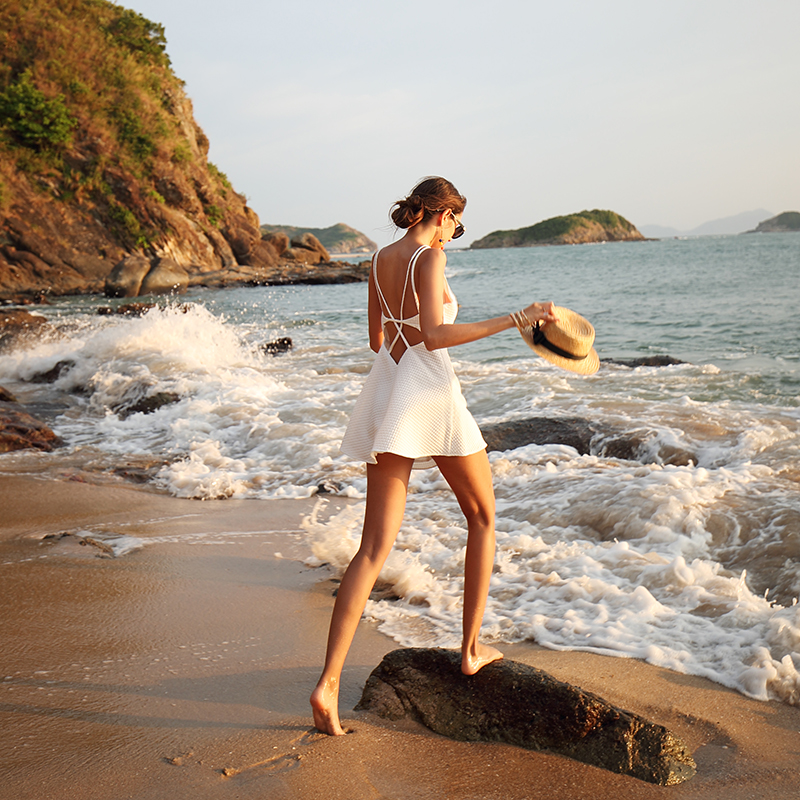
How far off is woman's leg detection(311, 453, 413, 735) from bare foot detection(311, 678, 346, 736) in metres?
0.03

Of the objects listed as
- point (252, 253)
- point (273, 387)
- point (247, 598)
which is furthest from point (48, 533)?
point (252, 253)

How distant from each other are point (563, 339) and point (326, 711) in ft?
5.00

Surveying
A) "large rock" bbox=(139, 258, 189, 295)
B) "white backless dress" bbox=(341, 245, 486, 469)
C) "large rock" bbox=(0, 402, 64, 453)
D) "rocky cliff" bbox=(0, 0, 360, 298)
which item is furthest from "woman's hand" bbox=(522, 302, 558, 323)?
"rocky cliff" bbox=(0, 0, 360, 298)

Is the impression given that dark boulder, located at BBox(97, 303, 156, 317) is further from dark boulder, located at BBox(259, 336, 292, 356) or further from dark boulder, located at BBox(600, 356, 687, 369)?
dark boulder, located at BBox(600, 356, 687, 369)

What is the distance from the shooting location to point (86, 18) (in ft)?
129

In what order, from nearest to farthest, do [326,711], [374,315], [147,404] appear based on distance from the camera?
[326,711]
[374,315]
[147,404]

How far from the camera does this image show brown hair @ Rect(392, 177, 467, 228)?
8.23 ft

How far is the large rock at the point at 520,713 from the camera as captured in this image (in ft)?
7.16

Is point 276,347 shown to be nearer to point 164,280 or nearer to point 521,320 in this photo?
point 521,320

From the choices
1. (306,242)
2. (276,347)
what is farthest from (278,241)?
(276,347)

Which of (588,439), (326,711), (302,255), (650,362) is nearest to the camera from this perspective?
(326,711)

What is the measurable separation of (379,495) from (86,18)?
46.6 meters

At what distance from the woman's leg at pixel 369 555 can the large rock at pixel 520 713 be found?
254mm

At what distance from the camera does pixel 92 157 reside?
35562 millimetres
